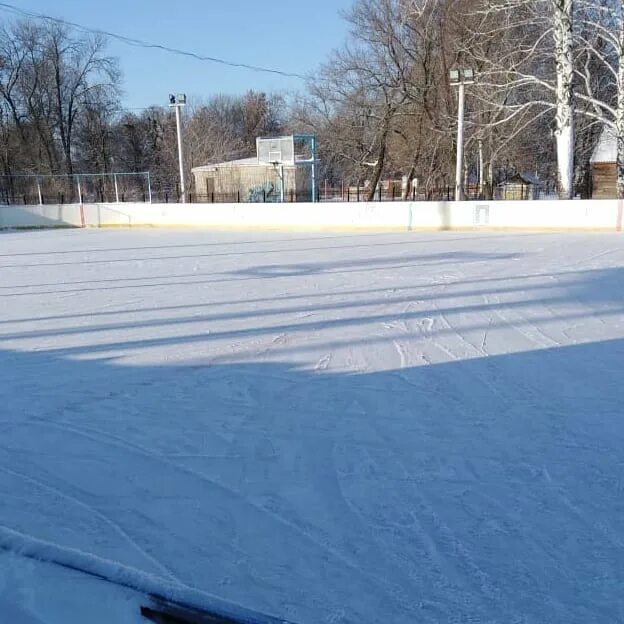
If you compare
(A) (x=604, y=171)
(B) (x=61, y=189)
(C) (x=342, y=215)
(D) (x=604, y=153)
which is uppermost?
(D) (x=604, y=153)

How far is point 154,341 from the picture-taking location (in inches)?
287

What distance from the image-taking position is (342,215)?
21953 millimetres

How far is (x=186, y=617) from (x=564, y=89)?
23.4 m

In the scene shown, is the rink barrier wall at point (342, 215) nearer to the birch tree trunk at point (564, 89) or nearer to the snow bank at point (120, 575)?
the birch tree trunk at point (564, 89)

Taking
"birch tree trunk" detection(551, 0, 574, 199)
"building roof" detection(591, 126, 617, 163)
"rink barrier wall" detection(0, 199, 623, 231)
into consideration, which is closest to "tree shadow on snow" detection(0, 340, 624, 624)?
"rink barrier wall" detection(0, 199, 623, 231)

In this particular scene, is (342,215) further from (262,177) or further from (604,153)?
(604,153)

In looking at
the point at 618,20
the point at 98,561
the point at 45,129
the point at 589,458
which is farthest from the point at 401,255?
the point at 45,129

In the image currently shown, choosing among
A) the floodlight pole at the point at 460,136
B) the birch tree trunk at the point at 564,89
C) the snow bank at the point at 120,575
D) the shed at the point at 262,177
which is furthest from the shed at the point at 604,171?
the snow bank at the point at 120,575

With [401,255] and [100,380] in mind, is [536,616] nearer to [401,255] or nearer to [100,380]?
[100,380]

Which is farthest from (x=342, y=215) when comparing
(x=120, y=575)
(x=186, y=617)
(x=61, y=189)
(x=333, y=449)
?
(x=186, y=617)

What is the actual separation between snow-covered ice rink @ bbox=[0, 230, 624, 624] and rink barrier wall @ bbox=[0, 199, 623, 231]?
10.1 meters

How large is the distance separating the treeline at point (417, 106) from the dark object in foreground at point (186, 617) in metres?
22.7

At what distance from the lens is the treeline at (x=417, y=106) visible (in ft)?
75.2

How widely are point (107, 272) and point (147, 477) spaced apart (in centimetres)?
990
